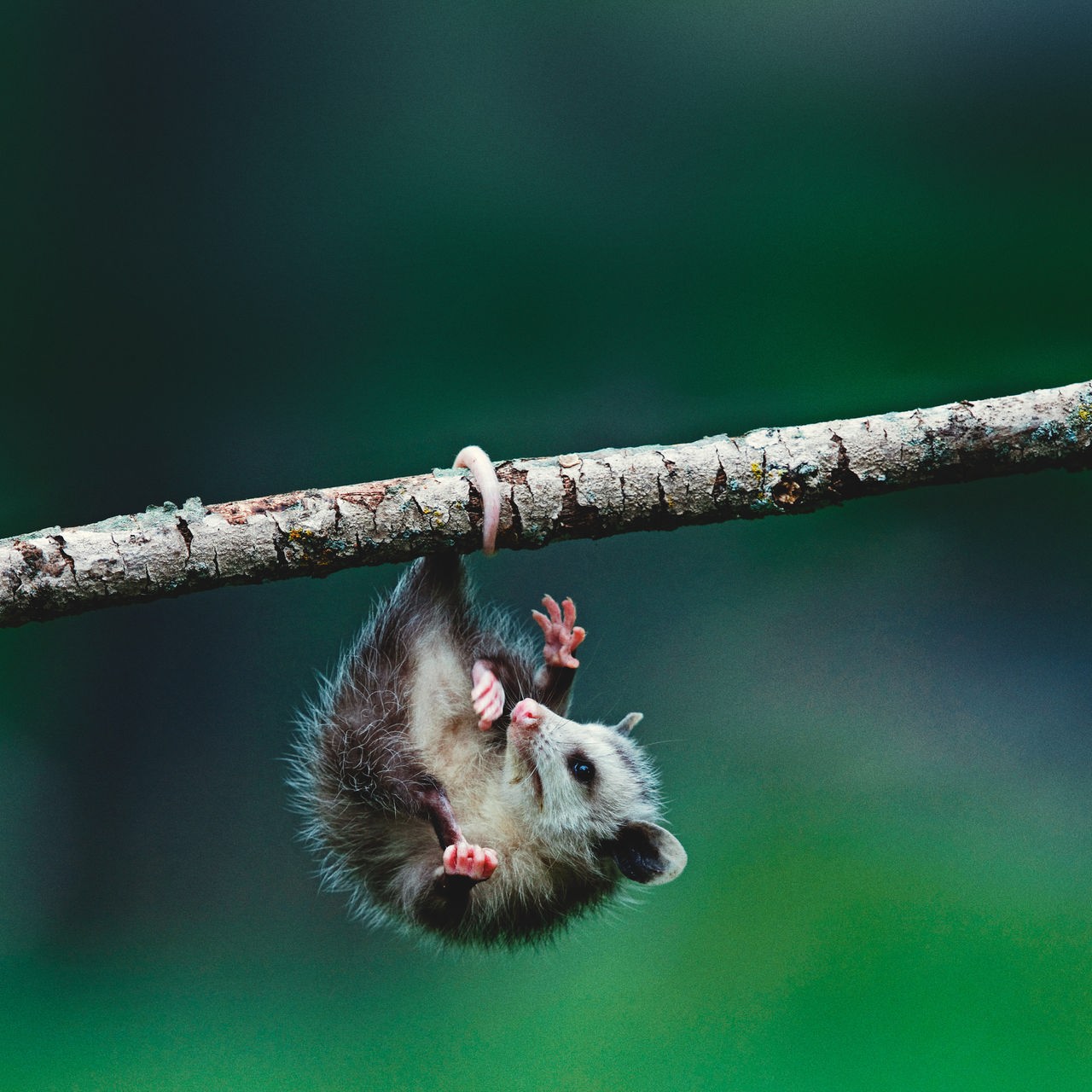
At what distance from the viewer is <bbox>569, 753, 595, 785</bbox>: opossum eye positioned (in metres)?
1.17

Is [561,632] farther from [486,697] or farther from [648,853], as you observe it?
[648,853]

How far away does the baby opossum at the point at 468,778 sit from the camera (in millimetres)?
1171

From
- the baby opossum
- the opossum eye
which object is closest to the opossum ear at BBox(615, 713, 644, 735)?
the baby opossum

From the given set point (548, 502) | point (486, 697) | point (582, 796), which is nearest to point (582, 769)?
point (582, 796)

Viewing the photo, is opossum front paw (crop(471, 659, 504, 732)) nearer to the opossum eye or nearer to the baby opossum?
the baby opossum

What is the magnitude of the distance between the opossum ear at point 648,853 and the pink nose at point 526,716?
0.58 ft

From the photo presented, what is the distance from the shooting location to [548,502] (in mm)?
1023

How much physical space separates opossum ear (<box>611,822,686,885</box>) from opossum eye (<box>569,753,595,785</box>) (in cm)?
7

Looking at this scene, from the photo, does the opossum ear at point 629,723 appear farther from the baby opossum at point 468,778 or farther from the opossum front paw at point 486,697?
the opossum front paw at point 486,697

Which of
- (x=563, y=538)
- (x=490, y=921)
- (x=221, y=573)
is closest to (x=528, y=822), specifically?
(x=490, y=921)

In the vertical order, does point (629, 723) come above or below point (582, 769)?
above

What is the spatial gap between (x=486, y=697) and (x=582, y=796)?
162 millimetres

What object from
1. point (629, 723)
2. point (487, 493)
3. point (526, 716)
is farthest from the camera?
point (629, 723)

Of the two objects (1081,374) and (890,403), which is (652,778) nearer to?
(890,403)
